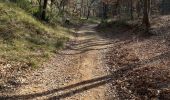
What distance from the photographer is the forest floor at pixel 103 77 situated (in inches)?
528

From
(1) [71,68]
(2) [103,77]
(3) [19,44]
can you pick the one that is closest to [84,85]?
(2) [103,77]

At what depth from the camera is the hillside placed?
17.5 m

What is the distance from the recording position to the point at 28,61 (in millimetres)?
18625

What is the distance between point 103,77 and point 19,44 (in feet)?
25.1

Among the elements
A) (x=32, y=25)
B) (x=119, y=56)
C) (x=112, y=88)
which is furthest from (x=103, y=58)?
(x=32, y=25)

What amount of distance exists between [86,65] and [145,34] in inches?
504

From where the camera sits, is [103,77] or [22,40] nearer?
[103,77]

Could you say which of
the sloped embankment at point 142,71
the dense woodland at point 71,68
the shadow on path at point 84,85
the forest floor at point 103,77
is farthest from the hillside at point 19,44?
the sloped embankment at point 142,71

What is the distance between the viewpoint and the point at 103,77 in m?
16.6

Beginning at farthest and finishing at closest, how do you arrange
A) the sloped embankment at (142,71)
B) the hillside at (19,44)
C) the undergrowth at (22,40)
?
the undergrowth at (22,40) < the hillside at (19,44) < the sloped embankment at (142,71)

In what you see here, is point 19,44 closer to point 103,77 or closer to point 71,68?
point 71,68

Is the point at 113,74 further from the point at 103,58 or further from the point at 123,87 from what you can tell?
the point at 103,58

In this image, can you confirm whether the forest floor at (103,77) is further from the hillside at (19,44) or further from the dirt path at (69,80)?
the hillside at (19,44)

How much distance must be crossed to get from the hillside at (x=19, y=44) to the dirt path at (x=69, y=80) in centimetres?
91
